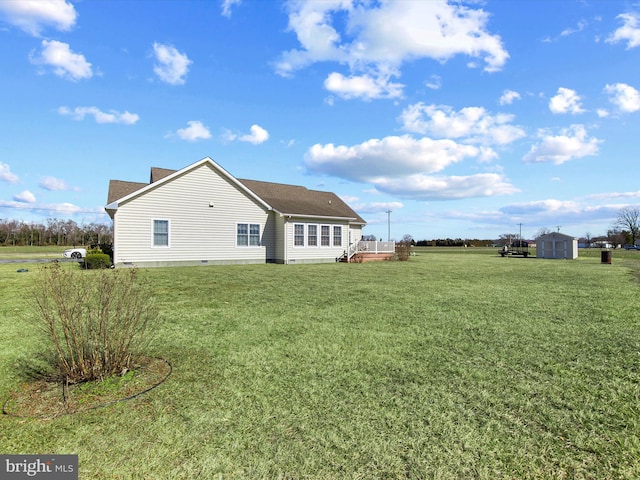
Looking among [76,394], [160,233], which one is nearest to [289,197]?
[160,233]

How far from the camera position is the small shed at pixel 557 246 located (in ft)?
109

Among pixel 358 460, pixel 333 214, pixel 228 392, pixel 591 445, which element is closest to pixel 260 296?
pixel 228 392

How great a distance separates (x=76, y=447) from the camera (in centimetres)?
275

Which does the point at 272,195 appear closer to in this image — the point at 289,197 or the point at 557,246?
the point at 289,197

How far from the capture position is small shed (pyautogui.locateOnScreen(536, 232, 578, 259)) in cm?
3316

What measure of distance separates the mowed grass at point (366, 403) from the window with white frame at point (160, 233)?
11.0 m

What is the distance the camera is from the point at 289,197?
26.4m

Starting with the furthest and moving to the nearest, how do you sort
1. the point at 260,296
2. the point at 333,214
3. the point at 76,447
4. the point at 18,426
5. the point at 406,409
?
the point at 333,214 < the point at 260,296 < the point at 406,409 < the point at 18,426 < the point at 76,447

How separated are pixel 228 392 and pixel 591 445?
3210 millimetres

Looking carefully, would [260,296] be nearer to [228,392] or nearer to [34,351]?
[34,351]

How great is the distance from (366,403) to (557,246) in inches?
1514

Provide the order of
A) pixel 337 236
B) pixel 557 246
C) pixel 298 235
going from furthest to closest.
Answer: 1. pixel 557 246
2. pixel 337 236
3. pixel 298 235

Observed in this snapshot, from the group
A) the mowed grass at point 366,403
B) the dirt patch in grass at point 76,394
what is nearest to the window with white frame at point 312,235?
the mowed grass at point 366,403

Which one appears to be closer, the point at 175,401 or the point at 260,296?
the point at 175,401
